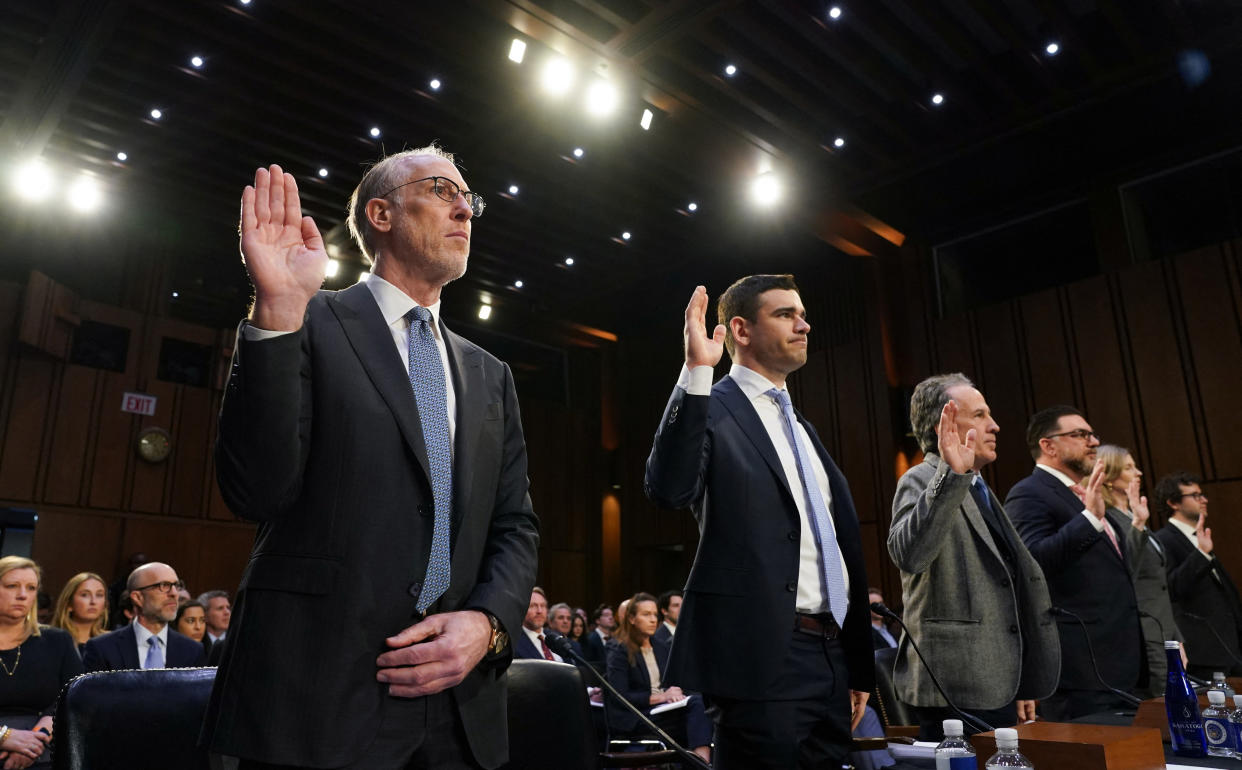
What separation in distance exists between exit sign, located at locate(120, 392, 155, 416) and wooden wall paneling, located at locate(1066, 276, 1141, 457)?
9.25 meters

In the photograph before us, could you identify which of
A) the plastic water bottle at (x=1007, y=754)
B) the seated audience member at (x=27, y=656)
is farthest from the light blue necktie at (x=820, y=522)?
the seated audience member at (x=27, y=656)

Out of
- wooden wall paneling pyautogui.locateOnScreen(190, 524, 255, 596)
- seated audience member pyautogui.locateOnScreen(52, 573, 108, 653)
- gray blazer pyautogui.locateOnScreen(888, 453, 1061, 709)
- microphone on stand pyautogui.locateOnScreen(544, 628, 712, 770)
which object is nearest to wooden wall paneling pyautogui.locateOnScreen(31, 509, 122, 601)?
wooden wall paneling pyautogui.locateOnScreen(190, 524, 255, 596)

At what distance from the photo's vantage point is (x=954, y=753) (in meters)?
1.22

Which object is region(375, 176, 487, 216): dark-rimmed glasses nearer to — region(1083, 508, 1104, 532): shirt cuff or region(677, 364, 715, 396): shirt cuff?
region(677, 364, 715, 396): shirt cuff

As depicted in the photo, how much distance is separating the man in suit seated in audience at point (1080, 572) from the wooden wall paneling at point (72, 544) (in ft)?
27.8

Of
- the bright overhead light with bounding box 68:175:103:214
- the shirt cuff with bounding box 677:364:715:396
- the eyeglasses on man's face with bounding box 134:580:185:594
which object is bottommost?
the eyeglasses on man's face with bounding box 134:580:185:594

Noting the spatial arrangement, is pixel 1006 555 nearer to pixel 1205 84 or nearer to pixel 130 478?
pixel 1205 84

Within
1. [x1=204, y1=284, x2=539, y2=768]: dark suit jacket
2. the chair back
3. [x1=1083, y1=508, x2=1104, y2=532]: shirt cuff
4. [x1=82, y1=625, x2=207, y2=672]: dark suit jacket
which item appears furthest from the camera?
[x1=82, y1=625, x2=207, y2=672]: dark suit jacket

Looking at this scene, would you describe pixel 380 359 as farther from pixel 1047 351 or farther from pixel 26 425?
pixel 26 425

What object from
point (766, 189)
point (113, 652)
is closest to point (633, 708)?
point (113, 652)

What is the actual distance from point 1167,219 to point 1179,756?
7616 mm

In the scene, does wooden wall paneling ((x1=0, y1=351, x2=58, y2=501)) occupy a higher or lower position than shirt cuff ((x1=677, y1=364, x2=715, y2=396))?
higher

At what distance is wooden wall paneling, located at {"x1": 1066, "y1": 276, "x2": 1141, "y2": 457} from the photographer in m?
7.70

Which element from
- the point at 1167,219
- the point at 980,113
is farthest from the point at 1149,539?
the point at 1167,219
